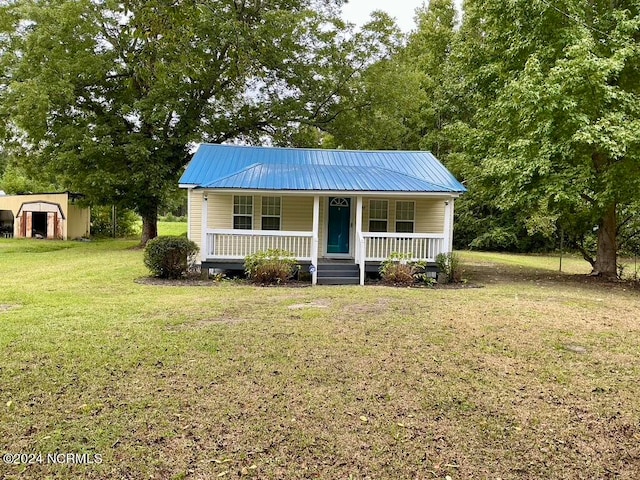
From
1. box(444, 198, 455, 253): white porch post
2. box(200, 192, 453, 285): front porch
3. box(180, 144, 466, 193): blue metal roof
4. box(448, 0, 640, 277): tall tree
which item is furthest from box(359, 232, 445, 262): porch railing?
box(448, 0, 640, 277): tall tree

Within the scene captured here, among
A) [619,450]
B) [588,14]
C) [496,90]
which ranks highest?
[588,14]

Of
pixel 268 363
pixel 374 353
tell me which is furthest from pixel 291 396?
pixel 374 353

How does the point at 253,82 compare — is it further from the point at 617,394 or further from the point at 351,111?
the point at 617,394

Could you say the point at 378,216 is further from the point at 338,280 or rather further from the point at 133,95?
the point at 133,95

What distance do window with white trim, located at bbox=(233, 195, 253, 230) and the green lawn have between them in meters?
6.16

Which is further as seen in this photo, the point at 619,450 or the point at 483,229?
the point at 483,229

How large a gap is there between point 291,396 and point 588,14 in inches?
526

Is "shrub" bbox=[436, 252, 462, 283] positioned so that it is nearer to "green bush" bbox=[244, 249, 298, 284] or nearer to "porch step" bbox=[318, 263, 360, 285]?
"porch step" bbox=[318, 263, 360, 285]

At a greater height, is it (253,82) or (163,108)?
(253,82)

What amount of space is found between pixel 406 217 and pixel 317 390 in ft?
35.9

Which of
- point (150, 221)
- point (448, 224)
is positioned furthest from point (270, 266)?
point (150, 221)

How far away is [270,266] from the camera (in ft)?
38.7

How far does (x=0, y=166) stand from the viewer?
50531mm

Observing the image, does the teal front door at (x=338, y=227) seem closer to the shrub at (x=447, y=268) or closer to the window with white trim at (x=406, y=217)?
the window with white trim at (x=406, y=217)
